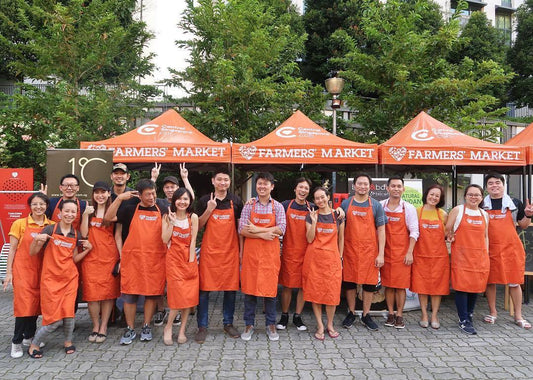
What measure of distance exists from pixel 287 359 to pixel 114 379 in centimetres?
154

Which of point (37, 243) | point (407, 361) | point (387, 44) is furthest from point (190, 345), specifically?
point (387, 44)

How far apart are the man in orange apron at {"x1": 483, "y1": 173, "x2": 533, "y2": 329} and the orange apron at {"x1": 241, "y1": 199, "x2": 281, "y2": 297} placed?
270 cm

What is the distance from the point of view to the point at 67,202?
3.79 metres

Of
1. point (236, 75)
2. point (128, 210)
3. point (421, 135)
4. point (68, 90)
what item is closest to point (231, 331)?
point (128, 210)

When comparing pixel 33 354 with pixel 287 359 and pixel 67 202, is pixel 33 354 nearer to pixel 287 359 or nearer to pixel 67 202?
pixel 67 202

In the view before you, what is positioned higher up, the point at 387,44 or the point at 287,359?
the point at 387,44

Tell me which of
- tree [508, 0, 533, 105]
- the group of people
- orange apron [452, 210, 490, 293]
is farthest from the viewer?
tree [508, 0, 533, 105]

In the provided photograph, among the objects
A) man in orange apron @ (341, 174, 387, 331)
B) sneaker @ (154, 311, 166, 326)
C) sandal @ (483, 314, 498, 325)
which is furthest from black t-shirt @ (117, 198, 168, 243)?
sandal @ (483, 314, 498, 325)

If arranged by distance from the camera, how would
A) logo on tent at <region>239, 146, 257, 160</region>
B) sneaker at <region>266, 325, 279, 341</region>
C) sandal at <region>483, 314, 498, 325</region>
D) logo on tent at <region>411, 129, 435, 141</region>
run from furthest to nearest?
logo on tent at <region>411, 129, 435, 141</region> < logo on tent at <region>239, 146, 257, 160</region> < sandal at <region>483, 314, 498, 325</region> < sneaker at <region>266, 325, 279, 341</region>

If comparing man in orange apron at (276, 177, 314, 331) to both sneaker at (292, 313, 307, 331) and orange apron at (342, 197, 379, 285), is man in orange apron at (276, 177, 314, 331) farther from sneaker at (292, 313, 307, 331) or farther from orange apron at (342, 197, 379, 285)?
orange apron at (342, 197, 379, 285)

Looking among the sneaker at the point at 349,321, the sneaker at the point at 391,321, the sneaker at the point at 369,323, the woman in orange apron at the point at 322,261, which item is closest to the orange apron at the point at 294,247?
the woman in orange apron at the point at 322,261

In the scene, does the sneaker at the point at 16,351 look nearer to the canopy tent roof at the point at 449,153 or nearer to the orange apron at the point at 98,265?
the orange apron at the point at 98,265

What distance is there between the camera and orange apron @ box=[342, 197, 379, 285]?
4.39 metres

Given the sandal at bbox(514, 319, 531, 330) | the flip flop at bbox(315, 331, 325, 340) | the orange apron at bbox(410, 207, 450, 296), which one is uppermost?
the orange apron at bbox(410, 207, 450, 296)
